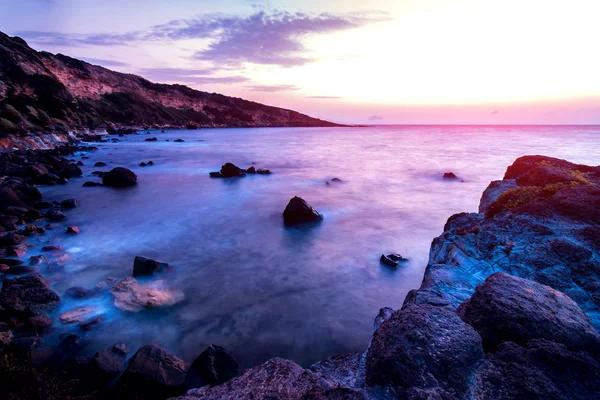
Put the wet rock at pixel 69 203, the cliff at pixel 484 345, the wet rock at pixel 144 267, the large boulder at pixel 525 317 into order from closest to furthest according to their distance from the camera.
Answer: the cliff at pixel 484 345 < the large boulder at pixel 525 317 < the wet rock at pixel 144 267 < the wet rock at pixel 69 203

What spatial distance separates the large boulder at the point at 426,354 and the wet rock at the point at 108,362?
4.21 metres

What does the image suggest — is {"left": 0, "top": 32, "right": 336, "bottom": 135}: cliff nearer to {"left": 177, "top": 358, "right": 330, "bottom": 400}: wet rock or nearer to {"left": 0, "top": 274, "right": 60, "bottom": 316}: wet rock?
{"left": 0, "top": 274, "right": 60, "bottom": 316}: wet rock

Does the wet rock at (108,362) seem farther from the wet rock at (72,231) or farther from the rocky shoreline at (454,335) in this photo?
the wet rock at (72,231)

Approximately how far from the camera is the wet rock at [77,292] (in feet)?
22.9

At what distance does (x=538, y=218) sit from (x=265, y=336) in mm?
5564

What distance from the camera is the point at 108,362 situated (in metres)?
4.91

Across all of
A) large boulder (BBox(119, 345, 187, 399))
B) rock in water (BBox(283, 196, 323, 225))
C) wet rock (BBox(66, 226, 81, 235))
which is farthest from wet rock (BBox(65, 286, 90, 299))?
rock in water (BBox(283, 196, 323, 225))

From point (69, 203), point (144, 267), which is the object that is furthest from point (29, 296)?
point (69, 203)

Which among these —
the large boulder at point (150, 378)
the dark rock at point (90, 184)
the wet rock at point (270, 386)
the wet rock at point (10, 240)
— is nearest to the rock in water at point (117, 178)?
the dark rock at point (90, 184)

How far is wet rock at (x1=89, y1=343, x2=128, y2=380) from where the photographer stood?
15.6 ft

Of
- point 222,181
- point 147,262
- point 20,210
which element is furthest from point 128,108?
point 147,262

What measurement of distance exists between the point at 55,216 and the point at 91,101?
7470 cm

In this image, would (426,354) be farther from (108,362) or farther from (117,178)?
(117,178)

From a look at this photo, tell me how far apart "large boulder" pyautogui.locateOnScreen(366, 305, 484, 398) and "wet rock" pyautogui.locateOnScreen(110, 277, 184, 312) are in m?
5.55
